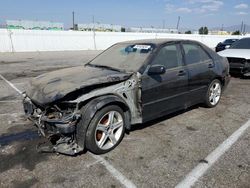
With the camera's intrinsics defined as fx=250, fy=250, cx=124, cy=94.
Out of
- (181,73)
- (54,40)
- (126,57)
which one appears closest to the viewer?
(126,57)

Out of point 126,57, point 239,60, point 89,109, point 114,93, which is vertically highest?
point 126,57

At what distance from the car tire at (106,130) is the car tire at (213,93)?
2571mm

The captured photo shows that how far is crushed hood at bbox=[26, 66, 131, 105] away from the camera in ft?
10.9

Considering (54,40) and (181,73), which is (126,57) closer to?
(181,73)

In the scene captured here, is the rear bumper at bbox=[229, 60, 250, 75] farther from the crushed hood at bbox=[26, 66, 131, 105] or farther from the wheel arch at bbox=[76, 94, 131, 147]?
the wheel arch at bbox=[76, 94, 131, 147]

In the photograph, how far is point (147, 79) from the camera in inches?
157

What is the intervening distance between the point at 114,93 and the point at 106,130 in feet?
1.80

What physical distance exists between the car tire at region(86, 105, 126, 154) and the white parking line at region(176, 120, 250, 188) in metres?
1.20

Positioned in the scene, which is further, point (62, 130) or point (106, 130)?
point (106, 130)

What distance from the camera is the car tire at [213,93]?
5557 mm

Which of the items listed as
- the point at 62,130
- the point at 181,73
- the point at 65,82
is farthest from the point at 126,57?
the point at 62,130

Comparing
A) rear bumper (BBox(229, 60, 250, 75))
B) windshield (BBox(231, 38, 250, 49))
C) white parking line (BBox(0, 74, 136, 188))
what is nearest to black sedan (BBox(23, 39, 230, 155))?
white parking line (BBox(0, 74, 136, 188))

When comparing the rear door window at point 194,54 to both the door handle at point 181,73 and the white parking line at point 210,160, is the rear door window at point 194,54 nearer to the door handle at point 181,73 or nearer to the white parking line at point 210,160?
the door handle at point 181,73

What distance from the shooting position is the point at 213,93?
18.8 ft
